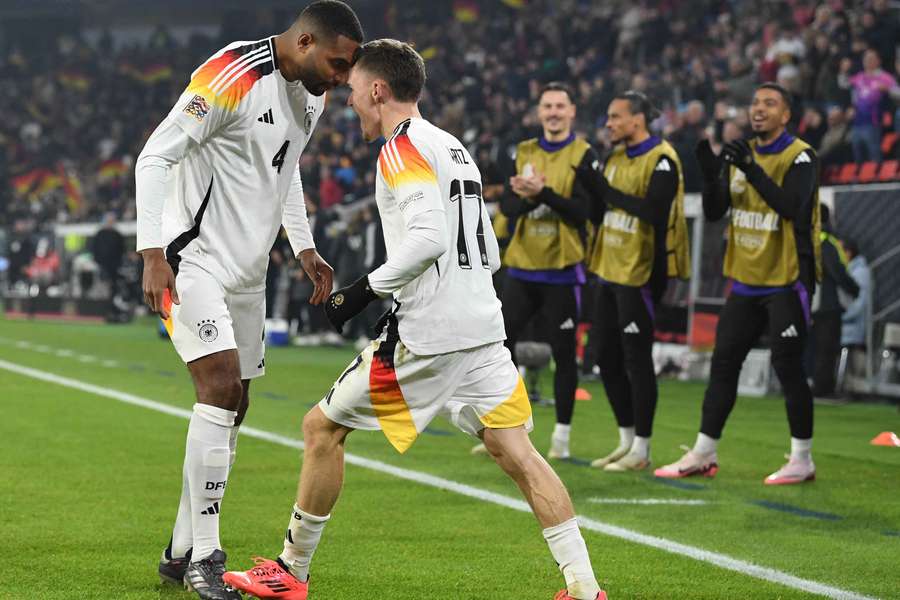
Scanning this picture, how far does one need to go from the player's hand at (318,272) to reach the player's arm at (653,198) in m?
3.10

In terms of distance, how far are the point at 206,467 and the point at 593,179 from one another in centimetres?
407

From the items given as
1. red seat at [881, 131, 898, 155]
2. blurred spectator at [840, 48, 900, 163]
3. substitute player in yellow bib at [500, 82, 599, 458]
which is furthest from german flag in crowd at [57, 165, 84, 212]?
substitute player in yellow bib at [500, 82, 599, 458]

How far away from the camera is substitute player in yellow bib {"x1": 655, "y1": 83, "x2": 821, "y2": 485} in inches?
320

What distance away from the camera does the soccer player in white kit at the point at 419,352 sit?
463 cm

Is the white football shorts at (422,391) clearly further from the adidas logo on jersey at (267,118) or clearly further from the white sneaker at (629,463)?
the white sneaker at (629,463)

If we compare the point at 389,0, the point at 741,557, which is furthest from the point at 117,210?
the point at 741,557

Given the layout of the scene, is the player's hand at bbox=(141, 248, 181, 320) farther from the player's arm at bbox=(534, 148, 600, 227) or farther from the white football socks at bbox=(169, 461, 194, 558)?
the player's arm at bbox=(534, 148, 600, 227)

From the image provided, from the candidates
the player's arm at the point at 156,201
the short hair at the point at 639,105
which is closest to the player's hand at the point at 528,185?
the short hair at the point at 639,105

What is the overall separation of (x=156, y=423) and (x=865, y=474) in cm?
507

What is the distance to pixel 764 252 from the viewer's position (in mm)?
8250

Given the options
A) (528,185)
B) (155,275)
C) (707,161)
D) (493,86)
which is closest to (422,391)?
(155,275)

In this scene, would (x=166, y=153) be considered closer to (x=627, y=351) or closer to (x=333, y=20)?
(x=333, y=20)

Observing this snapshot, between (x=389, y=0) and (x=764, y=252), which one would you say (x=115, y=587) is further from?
(x=389, y=0)

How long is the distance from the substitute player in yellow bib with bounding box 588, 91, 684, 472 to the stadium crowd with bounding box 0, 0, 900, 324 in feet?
3.11
